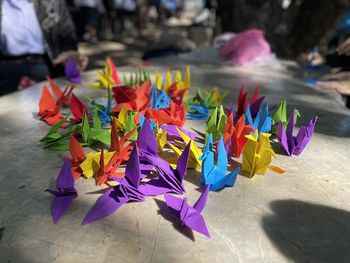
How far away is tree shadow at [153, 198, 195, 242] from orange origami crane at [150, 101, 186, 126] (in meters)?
0.46

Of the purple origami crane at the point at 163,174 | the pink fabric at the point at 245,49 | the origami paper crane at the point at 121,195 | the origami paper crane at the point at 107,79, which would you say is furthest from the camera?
the pink fabric at the point at 245,49

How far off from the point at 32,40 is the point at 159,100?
3.95 ft

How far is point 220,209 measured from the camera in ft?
3.09

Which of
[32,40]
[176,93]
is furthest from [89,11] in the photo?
[176,93]

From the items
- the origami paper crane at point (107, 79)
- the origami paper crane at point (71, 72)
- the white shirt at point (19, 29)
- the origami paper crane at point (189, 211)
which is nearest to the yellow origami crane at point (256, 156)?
the origami paper crane at point (189, 211)

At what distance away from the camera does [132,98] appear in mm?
1544

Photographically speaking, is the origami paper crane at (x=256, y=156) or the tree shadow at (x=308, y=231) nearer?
the tree shadow at (x=308, y=231)

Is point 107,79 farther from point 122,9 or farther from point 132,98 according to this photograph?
point 122,9

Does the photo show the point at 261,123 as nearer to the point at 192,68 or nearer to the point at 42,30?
the point at 192,68

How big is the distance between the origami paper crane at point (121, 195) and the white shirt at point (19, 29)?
1668mm

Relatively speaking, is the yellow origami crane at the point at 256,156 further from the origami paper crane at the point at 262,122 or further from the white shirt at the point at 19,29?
the white shirt at the point at 19,29

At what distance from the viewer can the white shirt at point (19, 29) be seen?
88.0 inches

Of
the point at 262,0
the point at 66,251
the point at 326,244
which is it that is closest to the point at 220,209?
the point at 326,244

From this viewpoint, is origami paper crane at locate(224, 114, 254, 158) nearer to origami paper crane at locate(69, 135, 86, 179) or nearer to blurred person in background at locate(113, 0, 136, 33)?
origami paper crane at locate(69, 135, 86, 179)
